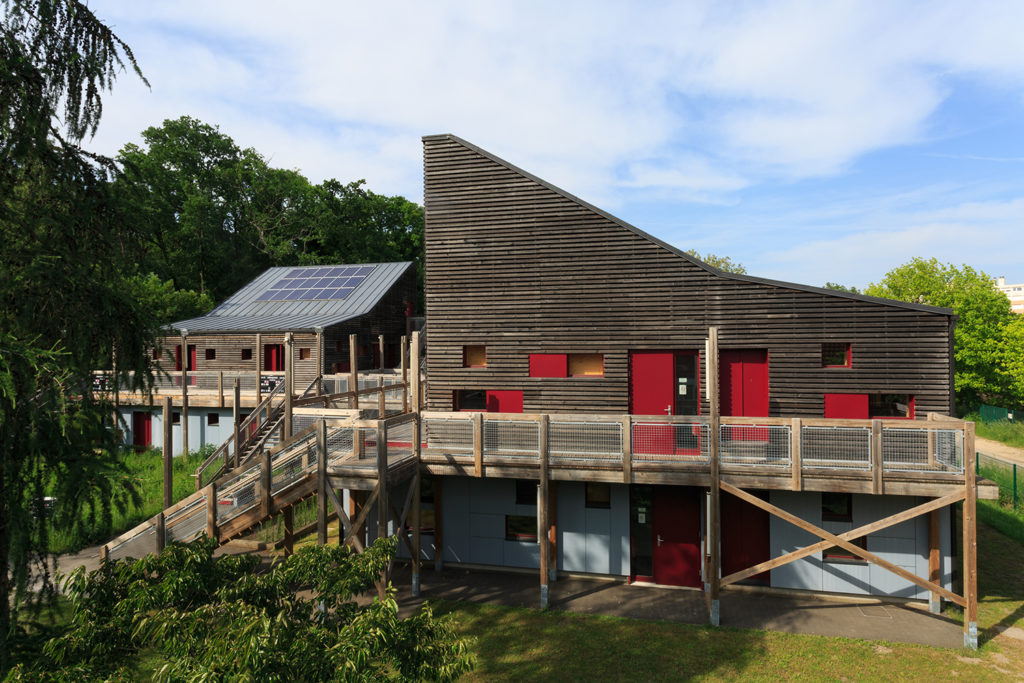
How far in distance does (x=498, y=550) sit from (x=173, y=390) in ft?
57.5

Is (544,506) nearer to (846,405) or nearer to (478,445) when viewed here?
(478,445)

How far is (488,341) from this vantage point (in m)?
15.1

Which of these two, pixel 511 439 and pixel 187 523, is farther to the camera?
pixel 511 439

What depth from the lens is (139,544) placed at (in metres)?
11.9

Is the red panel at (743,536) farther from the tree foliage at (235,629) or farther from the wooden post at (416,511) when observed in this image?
the tree foliage at (235,629)

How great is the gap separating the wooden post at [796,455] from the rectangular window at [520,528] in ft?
19.8

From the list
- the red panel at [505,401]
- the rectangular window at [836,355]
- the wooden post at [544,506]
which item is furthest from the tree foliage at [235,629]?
the rectangular window at [836,355]

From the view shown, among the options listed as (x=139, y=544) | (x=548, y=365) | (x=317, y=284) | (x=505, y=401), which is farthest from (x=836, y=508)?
(x=317, y=284)

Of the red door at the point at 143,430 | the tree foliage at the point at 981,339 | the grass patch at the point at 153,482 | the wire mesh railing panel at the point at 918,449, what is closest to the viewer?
the wire mesh railing panel at the point at 918,449

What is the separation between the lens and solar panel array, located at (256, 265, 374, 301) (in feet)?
104

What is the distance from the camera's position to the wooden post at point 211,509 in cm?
1170

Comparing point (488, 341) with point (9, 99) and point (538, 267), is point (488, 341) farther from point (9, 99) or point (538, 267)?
point (9, 99)

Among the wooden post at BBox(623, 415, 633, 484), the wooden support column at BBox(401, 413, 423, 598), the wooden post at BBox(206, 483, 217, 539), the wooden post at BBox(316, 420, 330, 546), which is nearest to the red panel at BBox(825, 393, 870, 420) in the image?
the wooden post at BBox(623, 415, 633, 484)

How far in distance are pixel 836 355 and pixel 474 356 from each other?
8.75m
